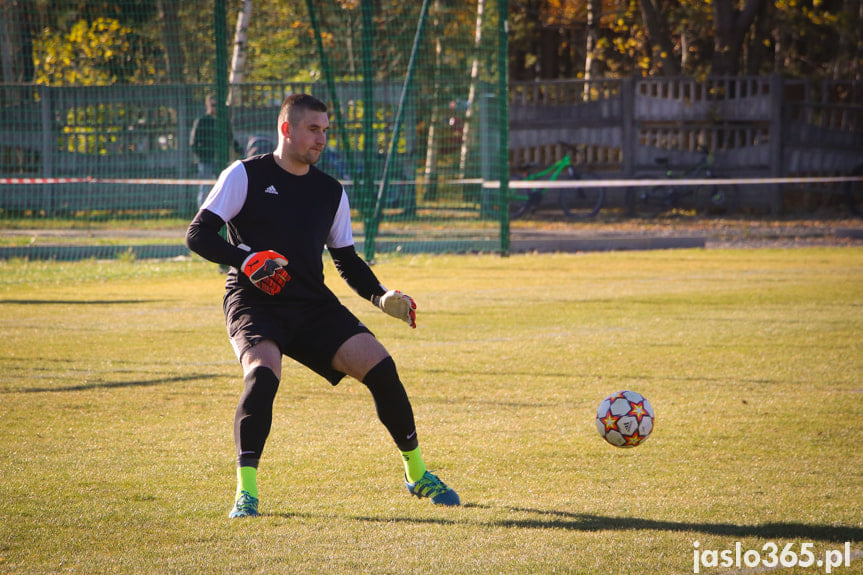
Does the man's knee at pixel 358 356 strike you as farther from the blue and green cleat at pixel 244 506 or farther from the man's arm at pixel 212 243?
the blue and green cleat at pixel 244 506

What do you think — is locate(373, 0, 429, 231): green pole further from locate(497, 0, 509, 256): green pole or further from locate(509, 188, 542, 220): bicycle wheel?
locate(509, 188, 542, 220): bicycle wheel

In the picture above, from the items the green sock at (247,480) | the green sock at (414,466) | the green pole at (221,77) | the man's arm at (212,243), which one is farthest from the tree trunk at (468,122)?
the green sock at (247,480)

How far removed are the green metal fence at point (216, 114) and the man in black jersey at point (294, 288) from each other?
10.9m

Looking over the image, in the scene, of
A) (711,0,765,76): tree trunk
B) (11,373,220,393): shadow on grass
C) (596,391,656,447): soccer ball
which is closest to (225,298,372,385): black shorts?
(596,391,656,447): soccer ball

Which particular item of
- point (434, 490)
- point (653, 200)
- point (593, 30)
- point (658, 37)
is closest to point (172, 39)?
point (434, 490)

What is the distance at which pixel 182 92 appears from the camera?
1692 cm

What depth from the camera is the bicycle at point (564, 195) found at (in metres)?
26.3

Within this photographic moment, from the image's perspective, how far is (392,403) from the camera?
4770mm

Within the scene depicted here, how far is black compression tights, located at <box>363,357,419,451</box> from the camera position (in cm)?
474

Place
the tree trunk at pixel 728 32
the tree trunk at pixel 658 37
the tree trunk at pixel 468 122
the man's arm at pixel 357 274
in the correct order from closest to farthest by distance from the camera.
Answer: the man's arm at pixel 357 274 → the tree trunk at pixel 468 122 → the tree trunk at pixel 728 32 → the tree trunk at pixel 658 37

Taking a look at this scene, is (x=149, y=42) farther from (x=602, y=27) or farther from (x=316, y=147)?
(x=602, y=27)

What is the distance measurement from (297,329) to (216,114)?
11.4 meters

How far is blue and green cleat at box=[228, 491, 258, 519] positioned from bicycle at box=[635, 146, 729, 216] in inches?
885

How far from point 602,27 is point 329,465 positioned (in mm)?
33593
